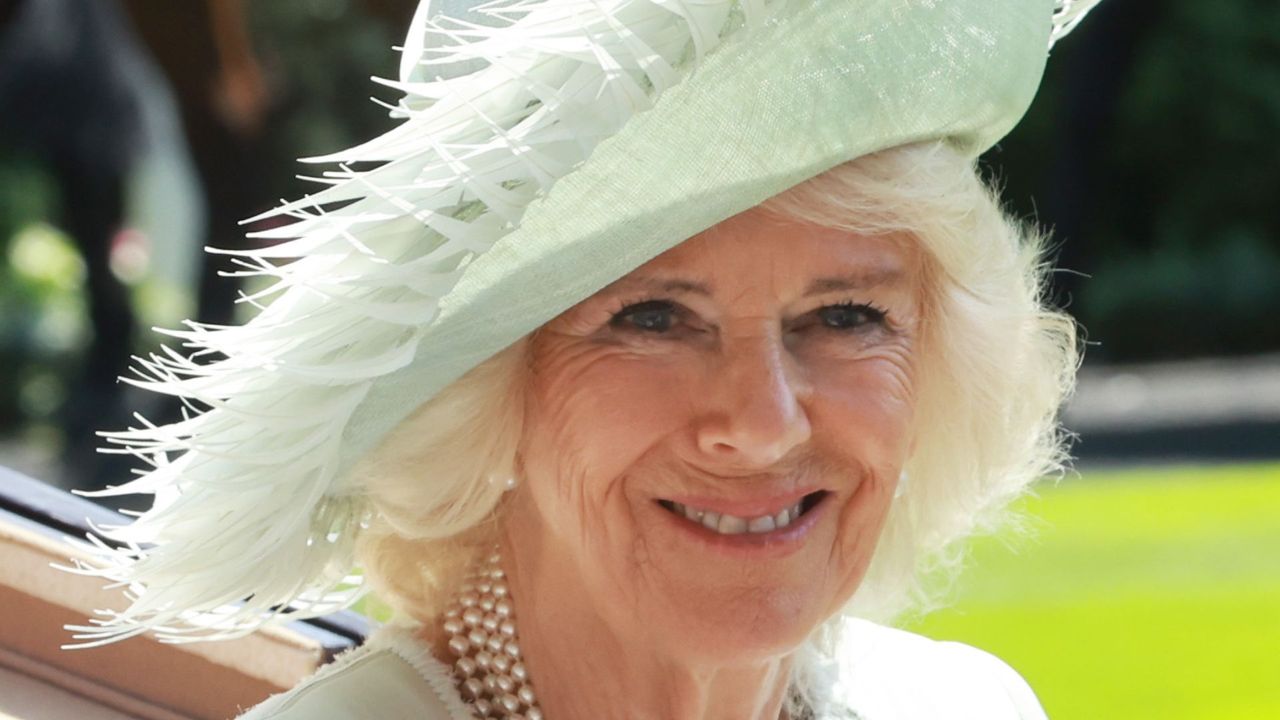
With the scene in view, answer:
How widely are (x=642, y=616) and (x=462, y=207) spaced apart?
1.85 ft

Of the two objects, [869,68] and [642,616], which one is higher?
[869,68]

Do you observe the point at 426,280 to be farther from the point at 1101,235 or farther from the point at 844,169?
the point at 1101,235

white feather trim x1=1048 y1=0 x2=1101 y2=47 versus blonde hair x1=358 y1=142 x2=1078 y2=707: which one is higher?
white feather trim x1=1048 y1=0 x2=1101 y2=47

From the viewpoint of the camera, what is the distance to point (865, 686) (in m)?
2.61

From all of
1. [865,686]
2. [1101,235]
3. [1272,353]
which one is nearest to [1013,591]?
[865,686]

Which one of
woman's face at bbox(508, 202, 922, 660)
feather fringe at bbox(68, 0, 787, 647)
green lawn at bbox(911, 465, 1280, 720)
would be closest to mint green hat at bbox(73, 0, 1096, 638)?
feather fringe at bbox(68, 0, 787, 647)

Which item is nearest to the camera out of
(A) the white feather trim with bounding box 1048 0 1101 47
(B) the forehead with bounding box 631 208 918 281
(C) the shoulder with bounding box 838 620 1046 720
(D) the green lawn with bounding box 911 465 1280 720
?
(B) the forehead with bounding box 631 208 918 281

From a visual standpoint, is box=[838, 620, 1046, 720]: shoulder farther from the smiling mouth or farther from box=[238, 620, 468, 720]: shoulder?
box=[238, 620, 468, 720]: shoulder

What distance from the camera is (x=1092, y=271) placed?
17.9 m

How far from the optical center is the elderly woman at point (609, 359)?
184 cm

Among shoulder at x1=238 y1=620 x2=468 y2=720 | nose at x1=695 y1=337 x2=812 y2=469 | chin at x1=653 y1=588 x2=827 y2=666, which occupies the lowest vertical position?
shoulder at x1=238 y1=620 x2=468 y2=720

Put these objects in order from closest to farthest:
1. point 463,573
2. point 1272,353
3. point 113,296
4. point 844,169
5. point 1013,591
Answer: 1. point 844,169
2. point 463,573
3. point 1013,591
4. point 113,296
5. point 1272,353

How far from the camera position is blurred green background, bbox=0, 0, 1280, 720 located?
24.3 feet

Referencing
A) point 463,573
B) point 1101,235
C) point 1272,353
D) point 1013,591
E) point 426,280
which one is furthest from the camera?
point 1101,235
